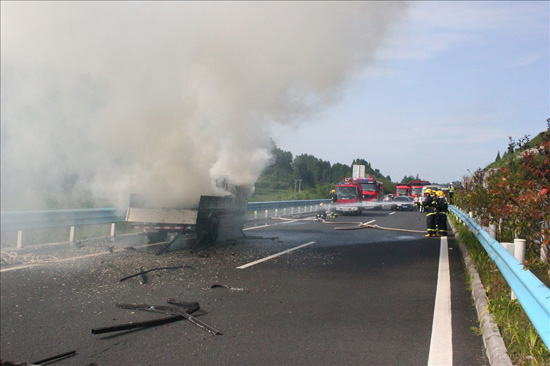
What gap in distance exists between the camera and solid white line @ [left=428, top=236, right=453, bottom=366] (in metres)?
4.63

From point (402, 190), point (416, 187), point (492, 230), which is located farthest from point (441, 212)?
point (402, 190)

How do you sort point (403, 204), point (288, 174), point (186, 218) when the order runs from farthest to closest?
point (403, 204) < point (288, 174) < point (186, 218)

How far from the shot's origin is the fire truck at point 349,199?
33125mm

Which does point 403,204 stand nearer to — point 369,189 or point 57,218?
point 369,189

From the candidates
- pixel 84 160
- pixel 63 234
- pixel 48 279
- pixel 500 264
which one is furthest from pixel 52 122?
pixel 500 264

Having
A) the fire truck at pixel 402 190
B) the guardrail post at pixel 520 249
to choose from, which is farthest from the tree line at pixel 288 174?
the guardrail post at pixel 520 249

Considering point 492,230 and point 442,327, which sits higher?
point 492,230

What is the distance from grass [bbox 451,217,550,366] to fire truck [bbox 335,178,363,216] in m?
25.3

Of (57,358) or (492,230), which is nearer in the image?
(57,358)

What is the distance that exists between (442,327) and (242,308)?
2535 mm

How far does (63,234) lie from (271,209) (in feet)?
48.5

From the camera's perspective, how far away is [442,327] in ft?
18.6

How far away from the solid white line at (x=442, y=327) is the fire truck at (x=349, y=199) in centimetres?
2392

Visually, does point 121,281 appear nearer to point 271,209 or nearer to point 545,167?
point 545,167
